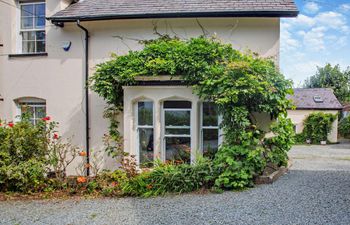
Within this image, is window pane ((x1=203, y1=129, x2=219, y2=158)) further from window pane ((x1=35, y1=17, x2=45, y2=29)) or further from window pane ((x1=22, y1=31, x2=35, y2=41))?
window pane ((x1=22, y1=31, x2=35, y2=41))

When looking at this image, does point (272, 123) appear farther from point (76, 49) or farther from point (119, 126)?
point (76, 49)

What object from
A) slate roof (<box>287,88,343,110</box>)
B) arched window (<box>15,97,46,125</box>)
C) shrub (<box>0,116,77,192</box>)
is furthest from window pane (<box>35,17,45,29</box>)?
slate roof (<box>287,88,343,110</box>)

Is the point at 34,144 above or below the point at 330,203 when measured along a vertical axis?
above

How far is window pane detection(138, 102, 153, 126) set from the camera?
8.98 metres

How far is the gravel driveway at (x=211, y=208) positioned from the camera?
520 centimetres

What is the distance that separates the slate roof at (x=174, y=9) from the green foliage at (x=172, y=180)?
5.02 m

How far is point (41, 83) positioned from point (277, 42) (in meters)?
8.59

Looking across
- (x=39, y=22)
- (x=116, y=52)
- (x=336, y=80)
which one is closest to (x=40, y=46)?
(x=39, y=22)

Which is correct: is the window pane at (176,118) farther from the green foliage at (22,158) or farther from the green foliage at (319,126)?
the green foliage at (319,126)

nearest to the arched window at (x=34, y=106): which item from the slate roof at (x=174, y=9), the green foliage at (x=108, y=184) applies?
the slate roof at (x=174, y=9)

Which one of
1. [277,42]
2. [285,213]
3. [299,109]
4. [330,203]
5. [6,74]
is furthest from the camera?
[299,109]

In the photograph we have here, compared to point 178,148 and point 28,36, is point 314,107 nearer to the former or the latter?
point 178,148

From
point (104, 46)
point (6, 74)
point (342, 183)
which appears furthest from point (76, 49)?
point (342, 183)

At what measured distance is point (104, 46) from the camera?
9984mm
